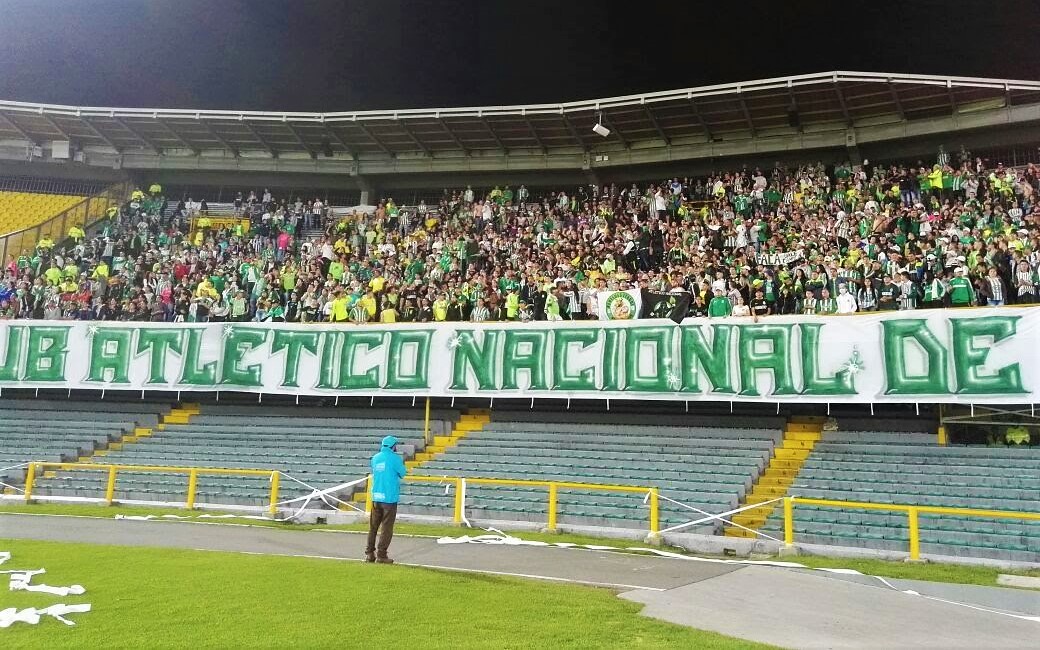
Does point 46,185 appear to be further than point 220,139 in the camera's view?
Yes

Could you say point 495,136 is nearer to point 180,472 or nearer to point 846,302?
point 846,302

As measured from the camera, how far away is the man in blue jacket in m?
10.1

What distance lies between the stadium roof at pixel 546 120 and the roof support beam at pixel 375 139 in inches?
1.7

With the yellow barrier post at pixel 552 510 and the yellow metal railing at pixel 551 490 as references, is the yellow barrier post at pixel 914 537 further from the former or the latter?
the yellow barrier post at pixel 552 510

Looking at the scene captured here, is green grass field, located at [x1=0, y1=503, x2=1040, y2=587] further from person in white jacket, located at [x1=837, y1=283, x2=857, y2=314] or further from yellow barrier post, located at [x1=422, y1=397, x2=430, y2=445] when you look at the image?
person in white jacket, located at [x1=837, y1=283, x2=857, y2=314]

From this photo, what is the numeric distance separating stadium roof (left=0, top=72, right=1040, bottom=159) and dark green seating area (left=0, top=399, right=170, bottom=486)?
1127 centimetres

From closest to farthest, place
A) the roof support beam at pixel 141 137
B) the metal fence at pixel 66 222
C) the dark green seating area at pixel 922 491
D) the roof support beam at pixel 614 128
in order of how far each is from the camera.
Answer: the dark green seating area at pixel 922 491 → the roof support beam at pixel 614 128 → the metal fence at pixel 66 222 → the roof support beam at pixel 141 137

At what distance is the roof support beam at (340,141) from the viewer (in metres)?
28.4

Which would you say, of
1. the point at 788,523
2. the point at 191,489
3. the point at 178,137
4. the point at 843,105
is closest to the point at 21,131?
the point at 178,137

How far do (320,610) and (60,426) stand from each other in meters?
18.0

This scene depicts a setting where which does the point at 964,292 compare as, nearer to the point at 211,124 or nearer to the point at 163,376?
the point at 163,376

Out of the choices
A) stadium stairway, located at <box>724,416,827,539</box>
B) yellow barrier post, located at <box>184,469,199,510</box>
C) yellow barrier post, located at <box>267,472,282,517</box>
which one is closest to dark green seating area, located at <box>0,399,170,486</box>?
yellow barrier post, located at <box>184,469,199,510</box>

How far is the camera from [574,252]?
2223 centimetres

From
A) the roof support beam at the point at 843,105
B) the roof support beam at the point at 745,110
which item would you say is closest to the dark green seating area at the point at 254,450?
the roof support beam at the point at 745,110
